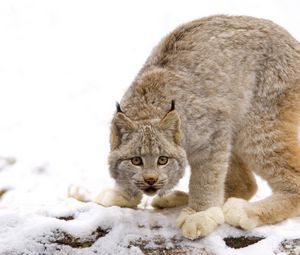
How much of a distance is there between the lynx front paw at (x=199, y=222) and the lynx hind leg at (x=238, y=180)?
970 mm

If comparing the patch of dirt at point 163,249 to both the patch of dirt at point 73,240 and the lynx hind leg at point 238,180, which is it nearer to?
the patch of dirt at point 73,240

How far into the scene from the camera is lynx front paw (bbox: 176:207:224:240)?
4.97m

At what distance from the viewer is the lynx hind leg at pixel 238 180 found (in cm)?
634

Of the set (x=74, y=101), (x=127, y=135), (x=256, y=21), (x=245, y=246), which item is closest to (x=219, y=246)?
(x=245, y=246)

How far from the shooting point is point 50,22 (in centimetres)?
1220

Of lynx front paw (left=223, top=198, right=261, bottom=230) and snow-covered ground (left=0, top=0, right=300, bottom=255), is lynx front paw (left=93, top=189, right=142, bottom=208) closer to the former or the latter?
snow-covered ground (left=0, top=0, right=300, bottom=255)

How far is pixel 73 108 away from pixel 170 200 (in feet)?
13.7

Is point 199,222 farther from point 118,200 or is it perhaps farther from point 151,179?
point 118,200

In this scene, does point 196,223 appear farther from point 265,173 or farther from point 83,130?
point 83,130

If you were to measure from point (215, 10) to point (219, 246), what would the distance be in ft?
27.0

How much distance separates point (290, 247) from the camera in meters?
4.82

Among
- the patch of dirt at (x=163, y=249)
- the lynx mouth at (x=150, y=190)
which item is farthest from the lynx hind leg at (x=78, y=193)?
the patch of dirt at (x=163, y=249)

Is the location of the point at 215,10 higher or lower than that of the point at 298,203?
higher

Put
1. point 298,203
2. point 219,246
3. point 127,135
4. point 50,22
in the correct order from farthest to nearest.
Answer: point 50,22 → point 298,203 → point 127,135 → point 219,246
